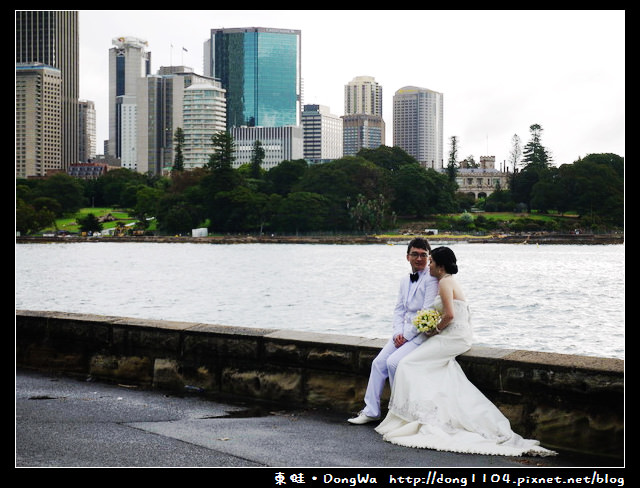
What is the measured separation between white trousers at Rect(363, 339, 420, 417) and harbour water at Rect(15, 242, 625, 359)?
58.0 feet

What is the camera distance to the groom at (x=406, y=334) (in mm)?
6023

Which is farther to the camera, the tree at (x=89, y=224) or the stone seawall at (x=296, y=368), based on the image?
the tree at (x=89, y=224)

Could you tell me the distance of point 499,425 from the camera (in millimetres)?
5551

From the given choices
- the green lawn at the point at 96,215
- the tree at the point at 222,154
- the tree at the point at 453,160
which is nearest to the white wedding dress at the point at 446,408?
the tree at the point at 222,154

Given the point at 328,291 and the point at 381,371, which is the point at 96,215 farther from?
the point at 381,371

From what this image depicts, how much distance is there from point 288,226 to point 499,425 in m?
112

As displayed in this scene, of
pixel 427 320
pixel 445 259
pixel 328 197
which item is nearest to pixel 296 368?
pixel 427 320

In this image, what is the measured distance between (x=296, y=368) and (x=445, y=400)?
1.44m

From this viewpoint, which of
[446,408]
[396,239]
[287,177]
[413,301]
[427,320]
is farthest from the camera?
[287,177]

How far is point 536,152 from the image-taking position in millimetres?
145875

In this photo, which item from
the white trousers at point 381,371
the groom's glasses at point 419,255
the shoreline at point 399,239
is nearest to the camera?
the white trousers at point 381,371

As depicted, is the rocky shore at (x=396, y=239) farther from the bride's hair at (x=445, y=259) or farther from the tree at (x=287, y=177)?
the bride's hair at (x=445, y=259)

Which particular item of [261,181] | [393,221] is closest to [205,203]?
[261,181]
